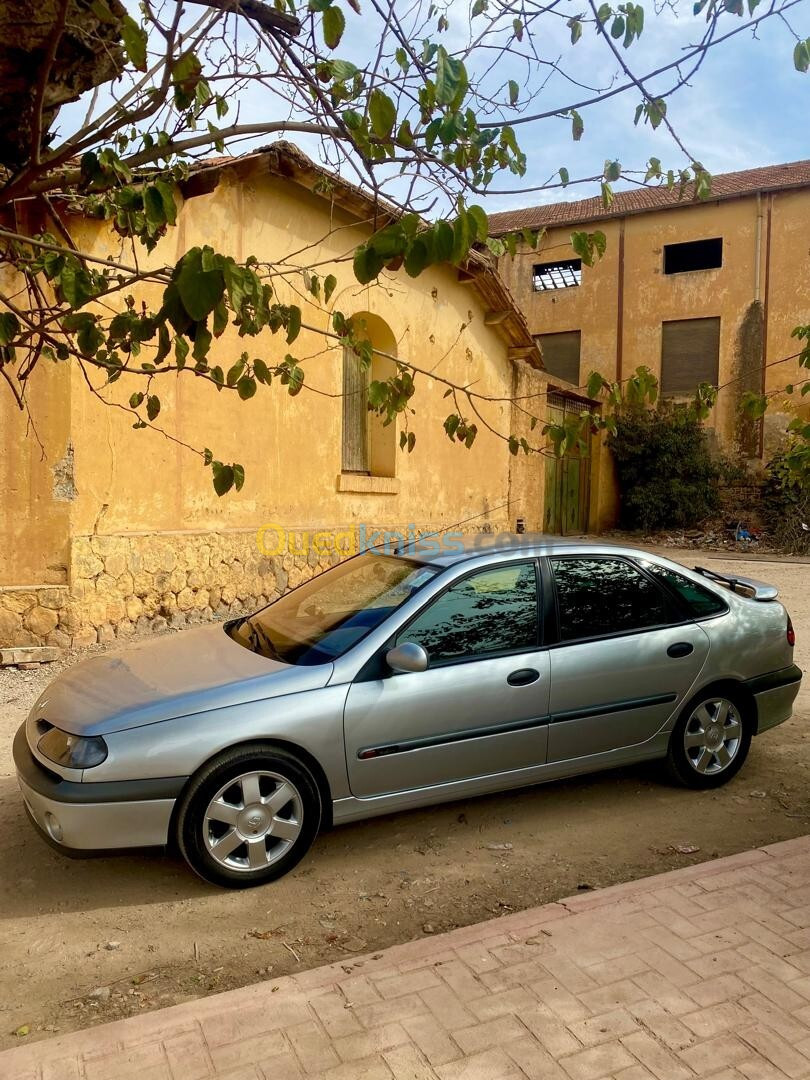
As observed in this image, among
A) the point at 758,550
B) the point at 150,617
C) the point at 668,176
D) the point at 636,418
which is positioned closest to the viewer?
the point at 668,176

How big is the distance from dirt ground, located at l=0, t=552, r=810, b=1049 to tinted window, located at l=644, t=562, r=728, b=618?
100 centimetres

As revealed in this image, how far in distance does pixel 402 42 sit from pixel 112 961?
3742mm

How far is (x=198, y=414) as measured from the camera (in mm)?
8453

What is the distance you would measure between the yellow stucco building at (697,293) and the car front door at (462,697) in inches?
715

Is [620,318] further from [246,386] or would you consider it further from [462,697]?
[246,386]

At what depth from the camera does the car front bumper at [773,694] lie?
4613 millimetres

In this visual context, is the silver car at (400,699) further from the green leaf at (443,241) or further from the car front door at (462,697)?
the green leaf at (443,241)

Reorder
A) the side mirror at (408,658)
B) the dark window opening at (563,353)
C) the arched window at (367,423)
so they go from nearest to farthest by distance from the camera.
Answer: the side mirror at (408,658) < the arched window at (367,423) < the dark window opening at (563,353)

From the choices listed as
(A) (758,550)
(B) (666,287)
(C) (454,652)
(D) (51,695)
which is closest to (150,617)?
(D) (51,695)

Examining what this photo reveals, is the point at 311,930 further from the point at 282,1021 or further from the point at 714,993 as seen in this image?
the point at 714,993

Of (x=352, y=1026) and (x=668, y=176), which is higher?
(x=668, y=176)

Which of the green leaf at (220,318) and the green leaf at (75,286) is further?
the green leaf at (75,286)

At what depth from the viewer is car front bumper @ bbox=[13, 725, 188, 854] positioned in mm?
3168

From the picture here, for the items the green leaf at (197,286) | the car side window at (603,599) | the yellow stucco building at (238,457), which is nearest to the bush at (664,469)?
the yellow stucco building at (238,457)
